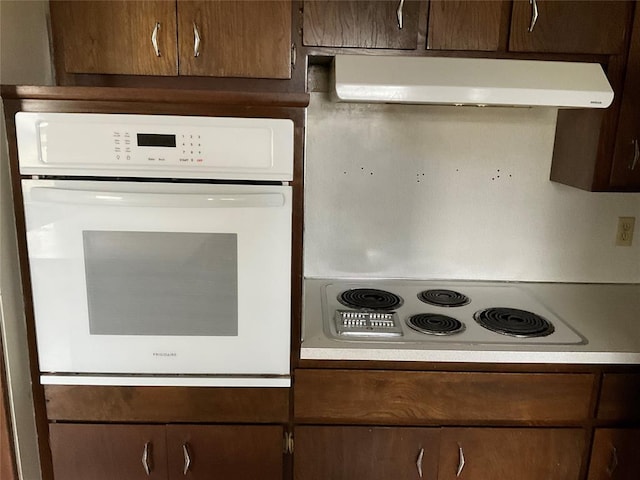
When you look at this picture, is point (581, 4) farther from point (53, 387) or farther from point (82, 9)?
point (53, 387)

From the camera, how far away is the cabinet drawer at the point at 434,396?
5.05 feet

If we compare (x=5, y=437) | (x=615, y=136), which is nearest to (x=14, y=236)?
(x=5, y=437)

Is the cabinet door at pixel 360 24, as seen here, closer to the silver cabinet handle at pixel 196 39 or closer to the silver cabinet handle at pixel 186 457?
the silver cabinet handle at pixel 196 39

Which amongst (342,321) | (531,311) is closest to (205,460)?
(342,321)

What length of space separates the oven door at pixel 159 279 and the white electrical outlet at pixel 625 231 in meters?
1.38

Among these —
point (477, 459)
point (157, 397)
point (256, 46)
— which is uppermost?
point (256, 46)

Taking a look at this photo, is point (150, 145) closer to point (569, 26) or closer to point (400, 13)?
point (400, 13)

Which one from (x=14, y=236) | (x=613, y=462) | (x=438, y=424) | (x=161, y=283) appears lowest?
(x=613, y=462)

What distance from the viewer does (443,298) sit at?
1900 mm

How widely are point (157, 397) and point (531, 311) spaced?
121cm

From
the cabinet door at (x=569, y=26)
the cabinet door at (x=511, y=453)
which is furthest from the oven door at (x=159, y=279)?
the cabinet door at (x=569, y=26)

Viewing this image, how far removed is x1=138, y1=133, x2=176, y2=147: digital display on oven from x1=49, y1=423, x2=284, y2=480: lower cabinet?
2.57 feet

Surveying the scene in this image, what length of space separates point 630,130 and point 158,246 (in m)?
1.42

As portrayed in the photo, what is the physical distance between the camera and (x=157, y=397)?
1.50 m
